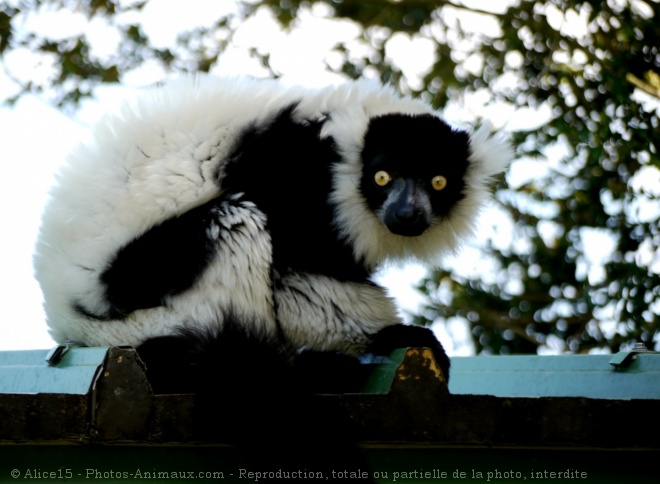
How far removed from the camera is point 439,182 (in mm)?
4270

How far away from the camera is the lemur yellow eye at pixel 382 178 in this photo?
4.14 m

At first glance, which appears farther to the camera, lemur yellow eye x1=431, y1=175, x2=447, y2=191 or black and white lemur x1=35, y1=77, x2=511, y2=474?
lemur yellow eye x1=431, y1=175, x2=447, y2=191

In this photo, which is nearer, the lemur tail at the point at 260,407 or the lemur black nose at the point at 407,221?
the lemur tail at the point at 260,407

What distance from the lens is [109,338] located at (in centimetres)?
351

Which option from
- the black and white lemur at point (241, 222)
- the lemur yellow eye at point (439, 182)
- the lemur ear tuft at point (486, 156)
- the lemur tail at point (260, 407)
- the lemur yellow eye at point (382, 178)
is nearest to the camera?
the lemur tail at point (260, 407)

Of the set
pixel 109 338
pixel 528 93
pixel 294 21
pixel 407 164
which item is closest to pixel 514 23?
pixel 528 93

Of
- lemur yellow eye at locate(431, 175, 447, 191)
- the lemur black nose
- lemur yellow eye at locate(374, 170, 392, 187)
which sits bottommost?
the lemur black nose

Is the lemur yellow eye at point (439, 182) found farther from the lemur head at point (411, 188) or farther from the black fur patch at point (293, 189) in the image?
the black fur patch at point (293, 189)

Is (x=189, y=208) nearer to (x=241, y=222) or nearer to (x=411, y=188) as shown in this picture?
(x=241, y=222)

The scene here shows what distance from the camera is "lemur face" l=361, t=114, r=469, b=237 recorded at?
13.3ft

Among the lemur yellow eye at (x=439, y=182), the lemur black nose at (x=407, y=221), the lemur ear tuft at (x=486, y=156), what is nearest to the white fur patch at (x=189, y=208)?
the lemur black nose at (x=407, y=221)

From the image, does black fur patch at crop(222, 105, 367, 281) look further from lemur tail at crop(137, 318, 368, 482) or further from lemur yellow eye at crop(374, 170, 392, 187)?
lemur tail at crop(137, 318, 368, 482)

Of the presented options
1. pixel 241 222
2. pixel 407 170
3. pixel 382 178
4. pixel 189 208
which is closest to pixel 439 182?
pixel 407 170

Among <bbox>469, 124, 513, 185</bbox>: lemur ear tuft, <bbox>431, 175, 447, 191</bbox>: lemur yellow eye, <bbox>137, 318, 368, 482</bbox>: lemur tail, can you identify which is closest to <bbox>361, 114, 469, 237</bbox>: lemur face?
<bbox>431, 175, 447, 191</bbox>: lemur yellow eye
